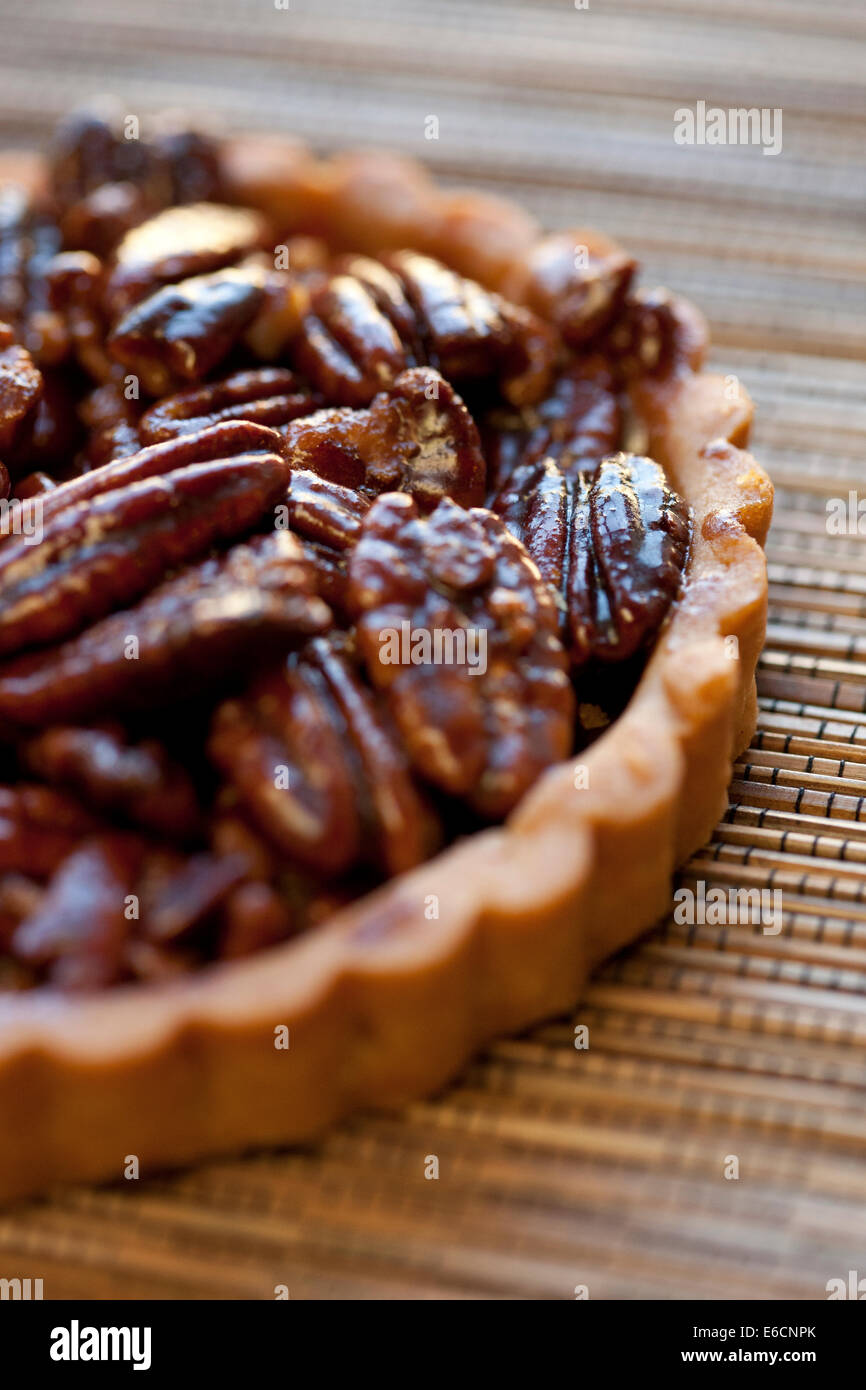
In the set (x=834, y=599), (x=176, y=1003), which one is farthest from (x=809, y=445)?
(x=176, y=1003)

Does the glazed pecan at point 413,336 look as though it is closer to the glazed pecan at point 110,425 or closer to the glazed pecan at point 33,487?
the glazed pecan at point 110,425

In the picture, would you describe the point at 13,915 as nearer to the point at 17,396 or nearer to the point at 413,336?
the point at 17,396

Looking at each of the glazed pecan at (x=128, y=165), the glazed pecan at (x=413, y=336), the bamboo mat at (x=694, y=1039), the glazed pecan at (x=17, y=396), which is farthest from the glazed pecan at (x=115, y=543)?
the glazed pecan at (x=128, y=165)

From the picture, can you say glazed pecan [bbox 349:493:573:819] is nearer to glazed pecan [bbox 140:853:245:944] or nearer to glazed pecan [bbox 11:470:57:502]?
glazed pecan [bbox 140:853:245:944]

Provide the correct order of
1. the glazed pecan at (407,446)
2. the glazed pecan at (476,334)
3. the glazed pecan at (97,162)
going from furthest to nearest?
the glazed pecan at (97,162)
the glazed pecan at (476,334)
the glazed pecan at (407,446)

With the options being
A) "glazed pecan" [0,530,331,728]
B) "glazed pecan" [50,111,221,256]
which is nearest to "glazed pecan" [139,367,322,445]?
"glazed pecan" [0,530,331,728]

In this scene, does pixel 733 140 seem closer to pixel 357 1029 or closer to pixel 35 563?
pixel 35 563

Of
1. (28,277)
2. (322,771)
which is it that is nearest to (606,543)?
(322,771)
